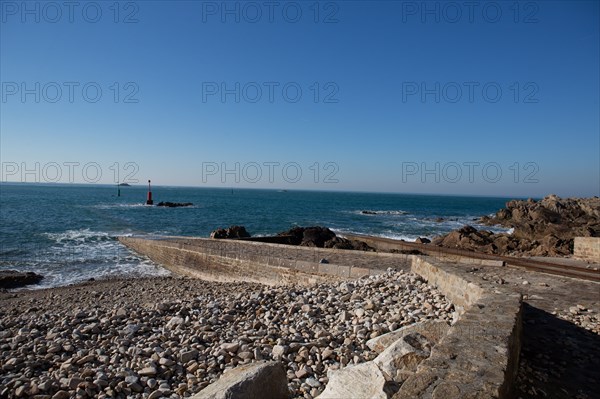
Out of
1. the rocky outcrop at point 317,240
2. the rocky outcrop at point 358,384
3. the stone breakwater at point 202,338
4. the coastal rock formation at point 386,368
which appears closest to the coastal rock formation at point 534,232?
the rocky outcrop at point 317,240

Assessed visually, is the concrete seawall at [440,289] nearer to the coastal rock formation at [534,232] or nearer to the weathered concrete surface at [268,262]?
the weathered concrete surface at [268,262]

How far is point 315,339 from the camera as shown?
537 cm

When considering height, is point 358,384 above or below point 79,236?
above

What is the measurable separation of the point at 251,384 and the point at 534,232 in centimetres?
2820

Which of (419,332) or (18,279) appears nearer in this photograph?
(419,332)

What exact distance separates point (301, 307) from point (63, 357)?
12.8ft

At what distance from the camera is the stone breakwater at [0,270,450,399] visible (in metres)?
4.63

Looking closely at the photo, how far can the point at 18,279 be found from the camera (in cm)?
1405

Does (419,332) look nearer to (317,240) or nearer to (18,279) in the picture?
(317,240)

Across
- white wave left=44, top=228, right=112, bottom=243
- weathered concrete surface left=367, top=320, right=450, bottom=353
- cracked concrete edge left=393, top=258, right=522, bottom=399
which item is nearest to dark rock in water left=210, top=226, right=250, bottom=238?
white wave left=44, top=228, right=112, bottom=243

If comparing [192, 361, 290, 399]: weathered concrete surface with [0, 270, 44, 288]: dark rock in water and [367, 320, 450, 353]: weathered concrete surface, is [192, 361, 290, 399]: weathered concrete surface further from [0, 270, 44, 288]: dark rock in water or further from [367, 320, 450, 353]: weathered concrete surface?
[0, 270, 44, 288]: dark rock in water

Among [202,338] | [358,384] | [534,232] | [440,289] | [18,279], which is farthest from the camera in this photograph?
[534,232]

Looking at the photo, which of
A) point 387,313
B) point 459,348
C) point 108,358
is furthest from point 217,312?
point 459,348

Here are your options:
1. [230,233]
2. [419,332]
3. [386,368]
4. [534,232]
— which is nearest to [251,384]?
[386,368]
